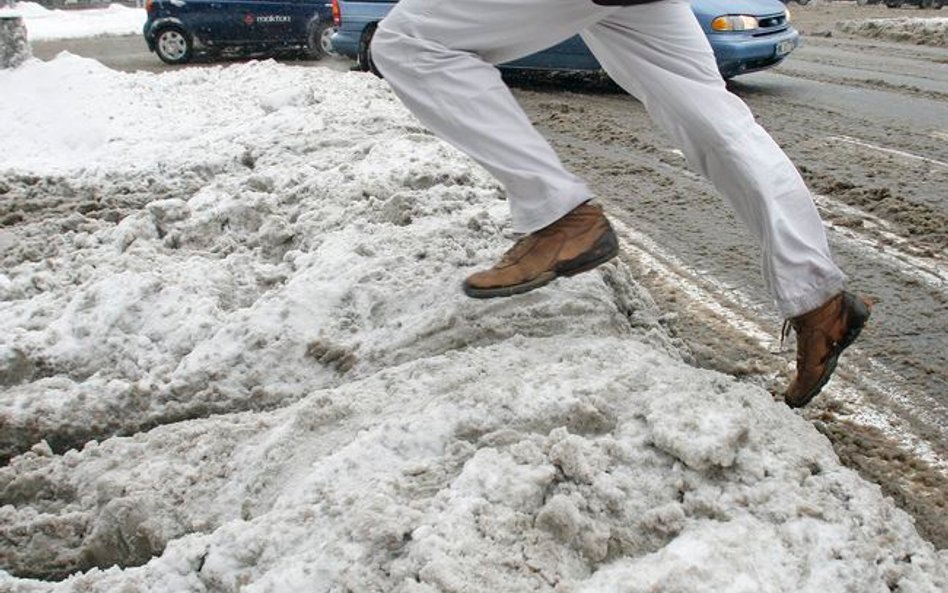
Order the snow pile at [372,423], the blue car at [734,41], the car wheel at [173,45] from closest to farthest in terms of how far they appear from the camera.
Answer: the snow pile at [372,423] → the blue car at [734,41] → the car wheel at [173,45]

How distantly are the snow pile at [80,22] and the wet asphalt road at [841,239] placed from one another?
549 inches

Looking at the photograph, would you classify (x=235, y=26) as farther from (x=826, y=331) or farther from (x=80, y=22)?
(x=826, y=331)

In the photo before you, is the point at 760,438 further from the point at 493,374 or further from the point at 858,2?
the point at 858,2

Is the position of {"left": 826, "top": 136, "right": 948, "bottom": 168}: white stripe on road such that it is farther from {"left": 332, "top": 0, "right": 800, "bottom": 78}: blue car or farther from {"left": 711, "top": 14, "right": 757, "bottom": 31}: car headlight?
{"left": 711, "top": 14, "right": 757, "bottom": 31}: car headlight

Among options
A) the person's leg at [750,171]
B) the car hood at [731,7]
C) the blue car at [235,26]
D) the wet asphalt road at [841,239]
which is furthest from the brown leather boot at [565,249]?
the blue car at [235,26]

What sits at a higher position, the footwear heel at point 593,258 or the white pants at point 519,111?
the white pants at point 519,111

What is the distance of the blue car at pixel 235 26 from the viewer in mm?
14227

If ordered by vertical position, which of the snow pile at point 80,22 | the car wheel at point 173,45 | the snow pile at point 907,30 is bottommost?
the snow pile at point 907,30

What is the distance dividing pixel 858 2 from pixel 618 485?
94.1ft

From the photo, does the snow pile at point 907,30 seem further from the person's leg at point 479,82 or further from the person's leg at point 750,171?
the person's leg at point 479,82

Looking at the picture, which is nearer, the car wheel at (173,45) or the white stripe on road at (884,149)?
the white stripe on road at (884,149)

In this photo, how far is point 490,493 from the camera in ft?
6.71

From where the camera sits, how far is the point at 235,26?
47.1 ft

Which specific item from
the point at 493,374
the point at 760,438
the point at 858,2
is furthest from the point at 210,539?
the point at 858,2
